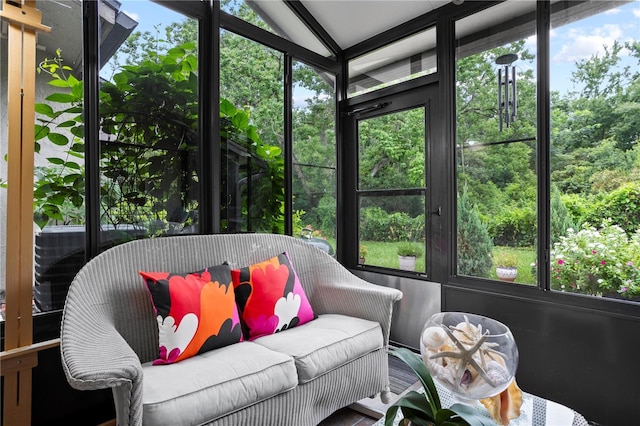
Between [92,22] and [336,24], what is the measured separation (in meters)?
1.86

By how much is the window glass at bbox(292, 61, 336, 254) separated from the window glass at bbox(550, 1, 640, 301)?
5.50 feet

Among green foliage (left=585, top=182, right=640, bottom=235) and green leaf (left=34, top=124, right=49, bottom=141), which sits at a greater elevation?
green leaf (left=34, top=124, right=49, bottom=141)

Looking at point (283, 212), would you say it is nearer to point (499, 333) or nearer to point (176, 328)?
point (176, 328)

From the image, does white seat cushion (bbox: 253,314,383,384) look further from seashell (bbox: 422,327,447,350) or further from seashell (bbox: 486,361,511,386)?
seashell (bbox: 486,361,511,386)

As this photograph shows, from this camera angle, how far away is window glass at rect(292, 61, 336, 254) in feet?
9.33

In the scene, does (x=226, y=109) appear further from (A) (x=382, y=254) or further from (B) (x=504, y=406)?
(B) (x=504, y=406)

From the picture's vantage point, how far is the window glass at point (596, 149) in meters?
1.86

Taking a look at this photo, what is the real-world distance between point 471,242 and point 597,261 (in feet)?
2.32

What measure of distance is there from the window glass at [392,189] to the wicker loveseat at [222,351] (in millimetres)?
763

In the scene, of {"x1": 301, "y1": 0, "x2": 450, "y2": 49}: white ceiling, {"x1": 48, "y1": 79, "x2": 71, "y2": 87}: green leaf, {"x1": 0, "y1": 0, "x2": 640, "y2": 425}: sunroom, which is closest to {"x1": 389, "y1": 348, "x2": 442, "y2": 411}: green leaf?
{"x1": 0, "y1": 0, "x2": 640, "y2": 425}: sunroom

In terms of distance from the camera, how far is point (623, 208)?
1.89m

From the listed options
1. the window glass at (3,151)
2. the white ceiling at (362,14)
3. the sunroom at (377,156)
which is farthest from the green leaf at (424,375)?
the white ceiling at (362,14)

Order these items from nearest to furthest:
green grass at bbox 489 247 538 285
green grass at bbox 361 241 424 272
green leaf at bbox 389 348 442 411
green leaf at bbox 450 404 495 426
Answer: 1. green leaf at bbox 450 404 495 426
2. green leaf at bbox 389 348 442 411
3. green grass at bbox 489 247 538 285
4. green grass at bbox 361 241 424 272

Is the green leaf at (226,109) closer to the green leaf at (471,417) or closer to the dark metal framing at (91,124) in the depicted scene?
the dark metal framing at (91,124)
